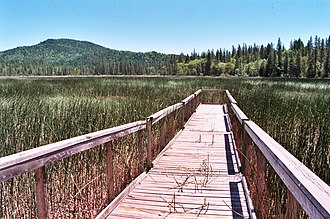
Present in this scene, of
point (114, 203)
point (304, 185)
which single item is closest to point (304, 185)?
point (304, 185)

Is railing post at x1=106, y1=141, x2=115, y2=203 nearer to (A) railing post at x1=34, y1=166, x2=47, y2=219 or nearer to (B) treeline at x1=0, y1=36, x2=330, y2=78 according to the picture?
(A) railing post at x1=34, y1=166, x2=47, y2=219

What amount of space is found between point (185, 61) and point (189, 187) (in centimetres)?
13684

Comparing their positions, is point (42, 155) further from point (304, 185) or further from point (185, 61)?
point (185, 61)

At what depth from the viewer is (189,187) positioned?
3.66 m

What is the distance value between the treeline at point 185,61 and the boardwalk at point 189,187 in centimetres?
7507

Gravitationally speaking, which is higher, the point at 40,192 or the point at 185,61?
the point at 185,61

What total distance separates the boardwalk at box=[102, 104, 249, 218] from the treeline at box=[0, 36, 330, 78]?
75074 millimetres

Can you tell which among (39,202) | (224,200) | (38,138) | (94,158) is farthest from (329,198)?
(38,138)

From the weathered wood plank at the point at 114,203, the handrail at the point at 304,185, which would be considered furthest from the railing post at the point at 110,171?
the handrail at the point at 304,185

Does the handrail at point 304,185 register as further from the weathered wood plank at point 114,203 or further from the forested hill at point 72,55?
the forested hill at point 72,55

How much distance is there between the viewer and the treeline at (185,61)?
3157 inches

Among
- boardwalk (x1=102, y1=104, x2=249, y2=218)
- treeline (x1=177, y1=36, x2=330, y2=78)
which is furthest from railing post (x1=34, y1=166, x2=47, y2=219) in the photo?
treeline (x1=177, y1=36, x2=330, y2=78)

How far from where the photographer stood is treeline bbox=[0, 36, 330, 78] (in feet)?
263

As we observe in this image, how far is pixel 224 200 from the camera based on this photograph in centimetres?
327
